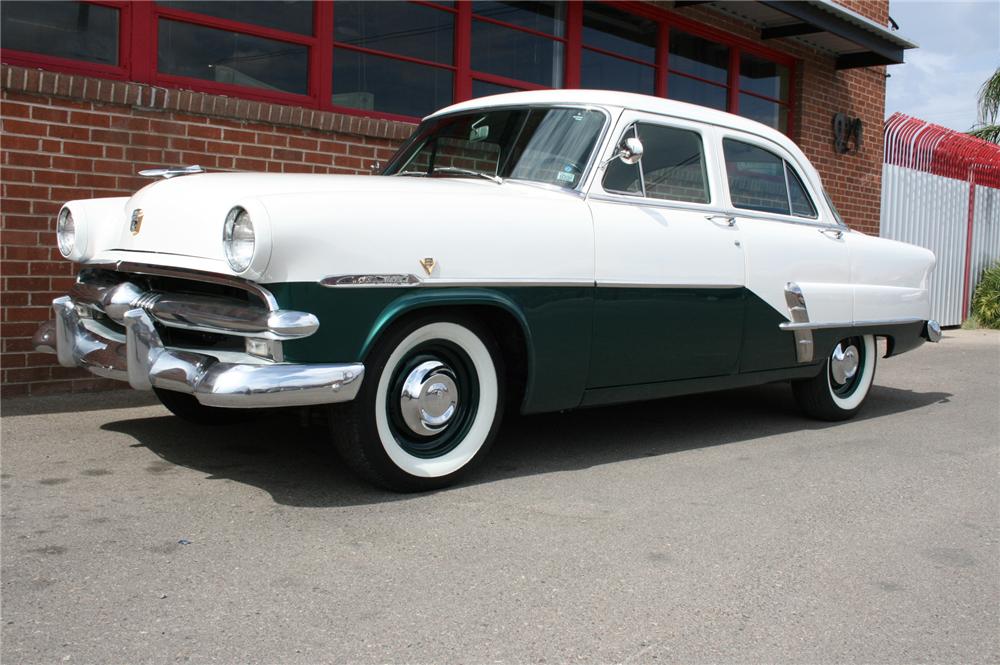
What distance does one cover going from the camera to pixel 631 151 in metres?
4.39

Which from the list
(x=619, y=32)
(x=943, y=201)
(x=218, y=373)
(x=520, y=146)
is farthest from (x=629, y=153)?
(x=943, y=201)

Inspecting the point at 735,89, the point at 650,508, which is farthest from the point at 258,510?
the point at 735,89

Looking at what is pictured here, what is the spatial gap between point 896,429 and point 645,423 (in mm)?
1555

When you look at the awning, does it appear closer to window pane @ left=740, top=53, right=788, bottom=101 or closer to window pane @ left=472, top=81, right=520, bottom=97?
window pane @ left=740, top=53, right=788, bottom=101

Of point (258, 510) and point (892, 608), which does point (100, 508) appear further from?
point (892, 608)

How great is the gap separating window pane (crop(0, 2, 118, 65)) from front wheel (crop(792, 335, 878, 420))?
477cm

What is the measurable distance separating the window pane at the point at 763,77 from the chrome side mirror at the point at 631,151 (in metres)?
7.55

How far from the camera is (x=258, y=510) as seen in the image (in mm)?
3600

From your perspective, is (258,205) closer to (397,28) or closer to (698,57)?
(397,28)

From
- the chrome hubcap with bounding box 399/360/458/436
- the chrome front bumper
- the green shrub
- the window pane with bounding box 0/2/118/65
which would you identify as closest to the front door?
the chrome hubcap with bounding box 399/360/458/436

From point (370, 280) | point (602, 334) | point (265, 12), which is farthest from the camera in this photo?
point (265, 12)

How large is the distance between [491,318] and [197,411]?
1798 mm

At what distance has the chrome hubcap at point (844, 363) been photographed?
Result: 590 centimetres

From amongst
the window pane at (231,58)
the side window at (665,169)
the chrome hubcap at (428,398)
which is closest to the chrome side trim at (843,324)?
the side window at (665,169)
